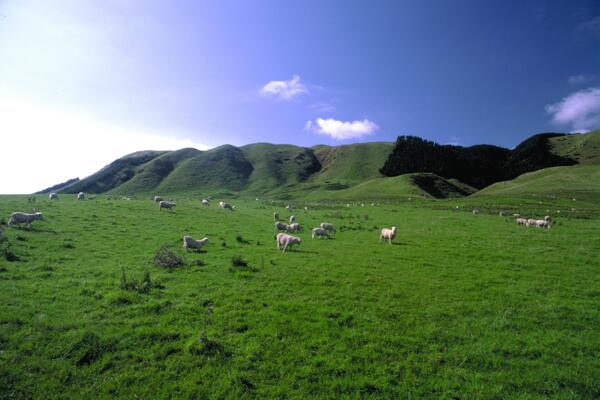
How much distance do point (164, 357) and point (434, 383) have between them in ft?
23.1

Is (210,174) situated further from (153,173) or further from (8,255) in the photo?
(8,255)

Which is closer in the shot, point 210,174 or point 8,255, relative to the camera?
point 8,255

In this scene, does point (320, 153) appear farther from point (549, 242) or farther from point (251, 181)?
point (549, 242)

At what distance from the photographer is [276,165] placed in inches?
6324

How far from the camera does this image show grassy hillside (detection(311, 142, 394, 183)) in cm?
14438

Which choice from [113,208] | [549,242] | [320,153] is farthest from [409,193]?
[320,153]

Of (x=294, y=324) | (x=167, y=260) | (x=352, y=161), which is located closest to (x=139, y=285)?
(x=167, y=260)

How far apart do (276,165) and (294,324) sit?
15358 centimetres

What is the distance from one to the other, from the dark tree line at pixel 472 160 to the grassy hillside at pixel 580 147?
3.86m

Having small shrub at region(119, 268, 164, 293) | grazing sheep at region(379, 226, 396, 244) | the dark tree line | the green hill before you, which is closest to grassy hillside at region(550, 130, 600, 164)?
the dark tree line

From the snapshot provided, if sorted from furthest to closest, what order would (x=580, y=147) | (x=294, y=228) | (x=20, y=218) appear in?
(x=580, y=147), (x=294, y=228), (x=20, y=218)

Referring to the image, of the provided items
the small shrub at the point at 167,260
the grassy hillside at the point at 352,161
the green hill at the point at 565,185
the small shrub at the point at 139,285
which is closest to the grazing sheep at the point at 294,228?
the small shrub at the point at 167,260

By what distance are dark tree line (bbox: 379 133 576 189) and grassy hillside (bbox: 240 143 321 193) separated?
143 ft

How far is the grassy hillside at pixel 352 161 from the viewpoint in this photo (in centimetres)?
14438
